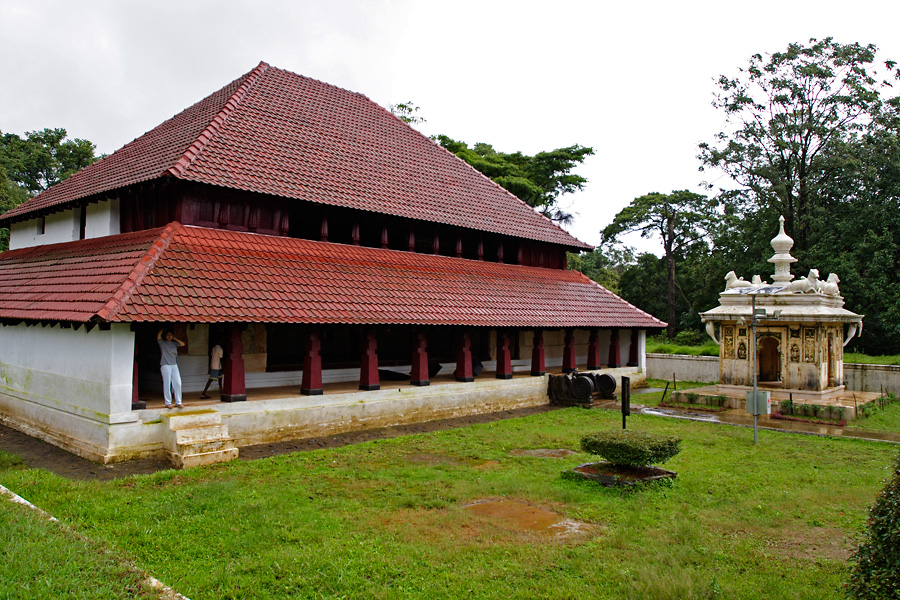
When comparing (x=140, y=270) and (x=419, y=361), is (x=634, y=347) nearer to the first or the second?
(x=419, y=361)

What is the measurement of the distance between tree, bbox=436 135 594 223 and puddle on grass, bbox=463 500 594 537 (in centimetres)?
2746

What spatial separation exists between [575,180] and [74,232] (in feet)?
93.4

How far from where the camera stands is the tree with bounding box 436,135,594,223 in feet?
112

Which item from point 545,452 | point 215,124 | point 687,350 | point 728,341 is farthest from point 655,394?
point 215,124

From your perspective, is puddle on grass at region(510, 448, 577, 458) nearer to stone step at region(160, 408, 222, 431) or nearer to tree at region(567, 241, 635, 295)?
stone step at region(160, 408, 222, 431)

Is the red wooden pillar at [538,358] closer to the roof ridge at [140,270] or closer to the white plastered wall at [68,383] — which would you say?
the roof ridge at [140,270]

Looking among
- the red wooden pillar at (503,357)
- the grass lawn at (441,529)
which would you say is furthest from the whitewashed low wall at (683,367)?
the grass lawn at (441,529)

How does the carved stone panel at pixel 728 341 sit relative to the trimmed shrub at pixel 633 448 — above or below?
above

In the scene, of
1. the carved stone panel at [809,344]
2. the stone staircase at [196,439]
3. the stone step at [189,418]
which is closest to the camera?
the stone staircase at [196,439]

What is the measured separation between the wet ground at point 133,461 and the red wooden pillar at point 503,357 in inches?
92.1

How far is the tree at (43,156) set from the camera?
1629 inches

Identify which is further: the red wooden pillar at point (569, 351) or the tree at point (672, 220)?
the tree at point (672, 220)

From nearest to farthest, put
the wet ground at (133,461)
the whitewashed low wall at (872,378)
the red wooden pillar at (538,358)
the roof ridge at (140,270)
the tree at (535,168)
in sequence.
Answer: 1. the wet ground at (133,461)
2. the roof ridge at (140,270)
3. the red wooden pillar at (538,358)
4. the whitewashed low wall at (872,378)
5. the tree at (535,168)

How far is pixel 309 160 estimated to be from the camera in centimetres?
1518
